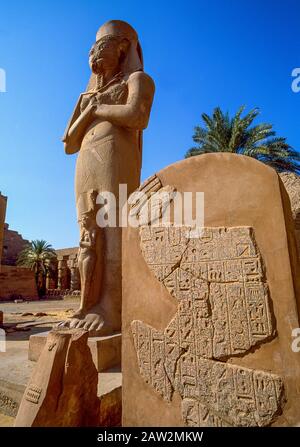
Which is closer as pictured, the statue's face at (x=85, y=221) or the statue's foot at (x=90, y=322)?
the statue's foot at (x=90, y=322)

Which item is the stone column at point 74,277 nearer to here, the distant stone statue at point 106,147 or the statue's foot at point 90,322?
the distant stone statue at point 106,147

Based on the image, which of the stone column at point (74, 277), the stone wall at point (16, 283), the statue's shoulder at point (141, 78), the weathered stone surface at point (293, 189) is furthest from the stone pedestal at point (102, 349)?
the stone wall at point (16, 283)

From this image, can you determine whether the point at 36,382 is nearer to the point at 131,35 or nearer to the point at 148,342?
the point at 148,342

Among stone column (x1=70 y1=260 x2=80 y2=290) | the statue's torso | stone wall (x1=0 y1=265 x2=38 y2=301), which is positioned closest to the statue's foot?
the statue's torso

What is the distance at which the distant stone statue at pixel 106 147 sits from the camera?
7.90 feet

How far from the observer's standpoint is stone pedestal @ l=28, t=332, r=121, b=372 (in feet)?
6.60

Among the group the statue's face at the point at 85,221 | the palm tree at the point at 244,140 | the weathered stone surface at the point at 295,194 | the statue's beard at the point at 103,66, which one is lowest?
the statue's face at the point at 85,221

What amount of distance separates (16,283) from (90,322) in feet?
60.9

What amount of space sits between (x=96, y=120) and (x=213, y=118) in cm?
1051

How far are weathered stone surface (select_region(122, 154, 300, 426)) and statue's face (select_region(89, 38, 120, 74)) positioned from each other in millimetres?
1903

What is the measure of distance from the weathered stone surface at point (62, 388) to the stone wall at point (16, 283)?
60.9 feet

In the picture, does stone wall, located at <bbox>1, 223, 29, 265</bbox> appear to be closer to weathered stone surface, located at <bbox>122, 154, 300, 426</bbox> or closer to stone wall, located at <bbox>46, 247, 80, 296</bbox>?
Answer: stone wall, located at <bbox>46, 247, 80, 296</bbox>

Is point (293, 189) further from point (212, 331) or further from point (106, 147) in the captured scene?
point (212, 331)

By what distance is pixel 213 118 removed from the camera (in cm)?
1214
